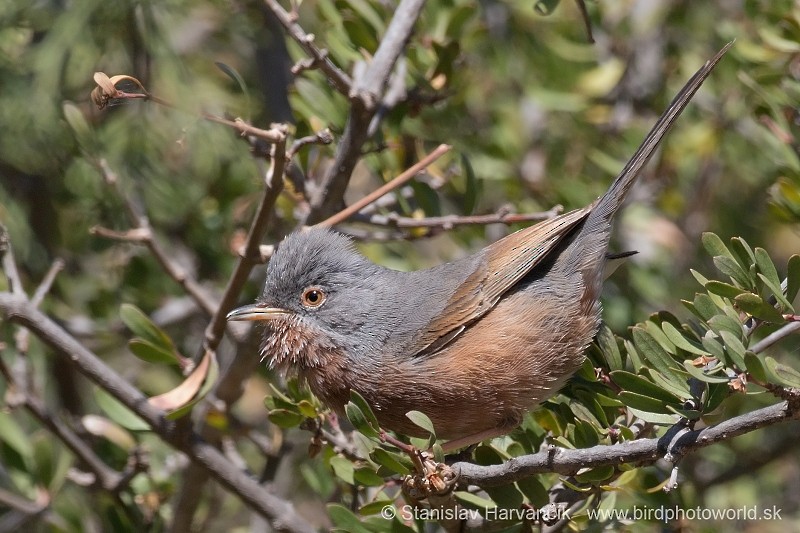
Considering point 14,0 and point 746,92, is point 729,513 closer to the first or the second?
point 746,92

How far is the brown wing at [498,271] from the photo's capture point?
3480mm

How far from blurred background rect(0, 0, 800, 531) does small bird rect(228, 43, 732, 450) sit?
0.36 meters

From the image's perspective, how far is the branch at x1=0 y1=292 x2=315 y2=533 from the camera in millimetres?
3295

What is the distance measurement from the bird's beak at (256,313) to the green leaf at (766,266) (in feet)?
5.96

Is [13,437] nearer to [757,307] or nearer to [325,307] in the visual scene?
[325,307]

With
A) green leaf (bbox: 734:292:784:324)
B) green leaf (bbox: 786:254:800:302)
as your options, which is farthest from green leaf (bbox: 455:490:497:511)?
green leaf (bbox: 786:254:800:302)

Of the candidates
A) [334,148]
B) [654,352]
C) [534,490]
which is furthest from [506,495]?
[334,148]

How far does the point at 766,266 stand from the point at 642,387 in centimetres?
50

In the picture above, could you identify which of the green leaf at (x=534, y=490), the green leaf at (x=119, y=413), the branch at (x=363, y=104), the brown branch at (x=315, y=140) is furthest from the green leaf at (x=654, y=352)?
the green leaf at (x=119, y=413)

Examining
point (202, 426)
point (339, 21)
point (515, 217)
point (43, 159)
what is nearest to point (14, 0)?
point (43, 159)

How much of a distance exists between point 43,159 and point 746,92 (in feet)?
11.8

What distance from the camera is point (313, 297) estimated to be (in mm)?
3662

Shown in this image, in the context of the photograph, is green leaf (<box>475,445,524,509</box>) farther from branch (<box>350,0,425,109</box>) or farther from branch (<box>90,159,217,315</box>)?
branch (<box>90,159,217,315</box>)

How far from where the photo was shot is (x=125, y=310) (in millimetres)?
3398
